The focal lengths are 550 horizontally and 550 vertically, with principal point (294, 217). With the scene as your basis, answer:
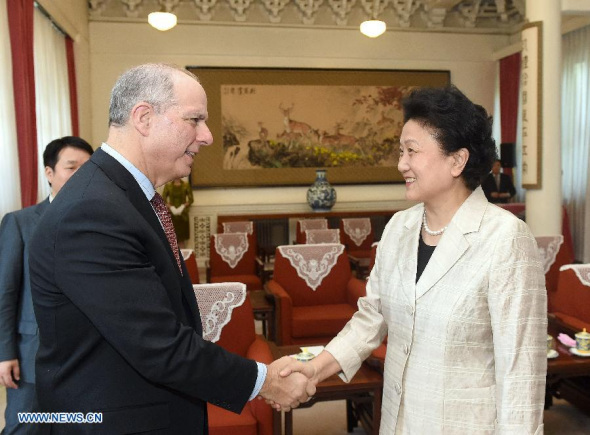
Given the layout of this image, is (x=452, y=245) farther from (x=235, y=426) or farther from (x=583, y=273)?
(x=583, y=273)

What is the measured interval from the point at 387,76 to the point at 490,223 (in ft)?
28.2

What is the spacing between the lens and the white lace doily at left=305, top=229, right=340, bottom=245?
6406mm

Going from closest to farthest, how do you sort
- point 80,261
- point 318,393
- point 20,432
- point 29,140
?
point 80,261, point 20,432, point 318,393, point 29,140

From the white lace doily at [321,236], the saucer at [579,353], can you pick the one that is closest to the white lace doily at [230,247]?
the white lace doily at [321,236]

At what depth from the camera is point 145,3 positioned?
9070mm

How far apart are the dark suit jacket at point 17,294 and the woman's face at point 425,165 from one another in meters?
1.65

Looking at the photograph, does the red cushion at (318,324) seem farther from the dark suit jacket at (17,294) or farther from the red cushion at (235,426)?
the dark suit jacket at (17,294)

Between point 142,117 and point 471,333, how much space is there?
1056 mm

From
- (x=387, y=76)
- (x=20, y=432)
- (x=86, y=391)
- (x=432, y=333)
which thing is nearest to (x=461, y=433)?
(x=432, y=333)

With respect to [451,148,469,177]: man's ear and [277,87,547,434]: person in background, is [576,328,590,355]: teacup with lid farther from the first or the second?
[451,148,469,177]: man's ear

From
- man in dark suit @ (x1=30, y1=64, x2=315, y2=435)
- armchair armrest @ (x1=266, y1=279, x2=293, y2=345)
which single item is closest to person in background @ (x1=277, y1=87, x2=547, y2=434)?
man in dark suit @ (x1=30, y1=64, x2=315, y2=435)

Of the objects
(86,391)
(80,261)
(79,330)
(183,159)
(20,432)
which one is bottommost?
(20,432)

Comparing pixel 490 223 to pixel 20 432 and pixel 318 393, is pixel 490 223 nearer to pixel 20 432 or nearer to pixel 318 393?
pixel 318 393

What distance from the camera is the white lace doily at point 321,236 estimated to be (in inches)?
252
